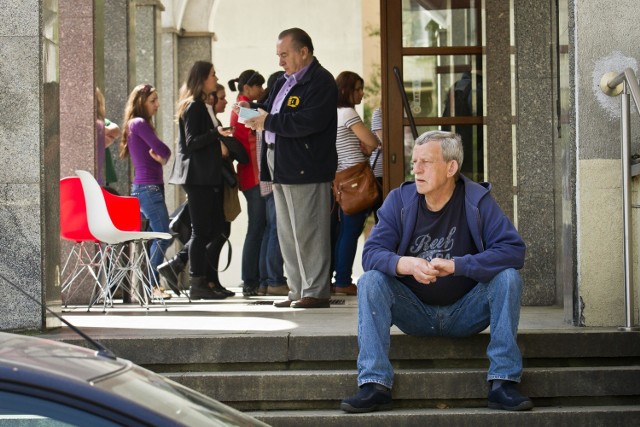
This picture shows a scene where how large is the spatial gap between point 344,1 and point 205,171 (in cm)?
2113

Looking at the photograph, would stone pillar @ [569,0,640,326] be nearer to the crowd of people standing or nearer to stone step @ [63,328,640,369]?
stone step @ [63,328,640,369]

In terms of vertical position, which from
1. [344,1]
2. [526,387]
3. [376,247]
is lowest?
[526,387]

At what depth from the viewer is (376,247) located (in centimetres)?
610

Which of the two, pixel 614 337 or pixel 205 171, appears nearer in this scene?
pixel 614 337

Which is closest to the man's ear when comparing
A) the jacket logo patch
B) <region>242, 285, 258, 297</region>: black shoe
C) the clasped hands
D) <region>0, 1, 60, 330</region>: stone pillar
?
the clasped hands

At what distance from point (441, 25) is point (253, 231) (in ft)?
7.91

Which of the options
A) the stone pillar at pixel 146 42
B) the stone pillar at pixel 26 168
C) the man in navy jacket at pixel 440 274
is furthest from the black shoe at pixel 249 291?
the stone pillar at pixel 146 42

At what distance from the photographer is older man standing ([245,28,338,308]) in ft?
28.5

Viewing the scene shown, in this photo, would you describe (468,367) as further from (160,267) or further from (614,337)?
(160,267)

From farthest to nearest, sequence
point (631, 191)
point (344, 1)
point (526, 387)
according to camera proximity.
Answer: point (344, 1)
point (631, 191)
point (526, 387)

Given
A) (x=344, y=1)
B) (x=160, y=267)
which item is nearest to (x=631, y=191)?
(x=160, y=267)

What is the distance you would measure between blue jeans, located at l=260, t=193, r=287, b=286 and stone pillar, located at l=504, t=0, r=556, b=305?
92.6 inches

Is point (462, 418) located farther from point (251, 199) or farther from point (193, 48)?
point (193, 48)

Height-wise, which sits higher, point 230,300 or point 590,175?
point 590,175
